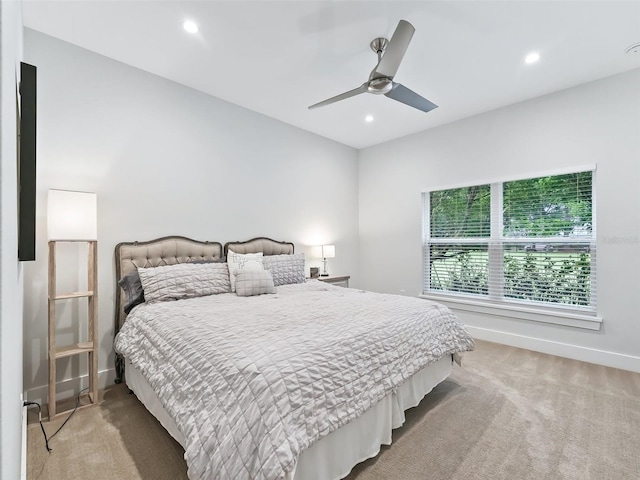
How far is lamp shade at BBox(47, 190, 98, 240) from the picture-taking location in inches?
Answer: 86.4

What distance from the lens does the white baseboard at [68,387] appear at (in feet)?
7.83

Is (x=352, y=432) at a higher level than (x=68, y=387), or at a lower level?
higher

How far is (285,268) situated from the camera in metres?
3.57

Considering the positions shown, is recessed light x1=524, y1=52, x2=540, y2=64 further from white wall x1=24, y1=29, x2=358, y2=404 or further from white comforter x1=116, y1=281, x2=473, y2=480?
white wall x1=24, y1=29, x2=358, y2=404

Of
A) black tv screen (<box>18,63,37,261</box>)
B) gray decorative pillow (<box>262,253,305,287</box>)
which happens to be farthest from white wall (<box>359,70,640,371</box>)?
black tv screen (<box>18,63,37,261</box>)

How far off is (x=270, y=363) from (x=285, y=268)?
221 centimetres

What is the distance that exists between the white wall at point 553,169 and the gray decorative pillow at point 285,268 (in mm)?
1898

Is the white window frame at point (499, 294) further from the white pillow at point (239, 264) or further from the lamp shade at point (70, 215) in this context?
the lamp shade at point (70, 215)

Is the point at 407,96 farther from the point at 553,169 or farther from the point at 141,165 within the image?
the point at 141,165

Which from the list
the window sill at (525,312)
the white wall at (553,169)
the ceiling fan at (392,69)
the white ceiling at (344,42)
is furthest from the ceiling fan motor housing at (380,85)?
the window sill at (525,312)

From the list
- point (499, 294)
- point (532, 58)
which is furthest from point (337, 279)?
point (532, 58)

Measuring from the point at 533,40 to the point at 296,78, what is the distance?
210 cm

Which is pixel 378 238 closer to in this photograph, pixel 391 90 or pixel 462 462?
pixel 391 90

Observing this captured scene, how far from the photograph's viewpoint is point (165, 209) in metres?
3.16
